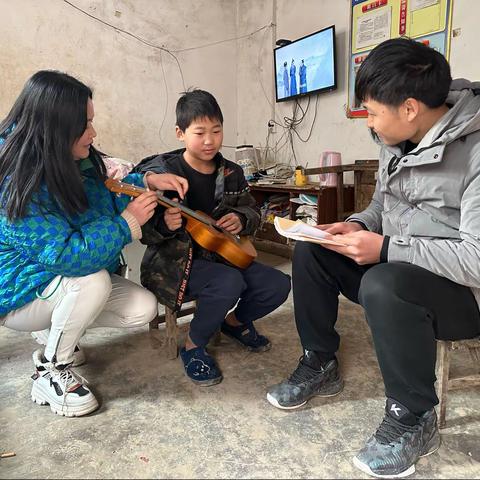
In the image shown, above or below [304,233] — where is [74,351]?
below

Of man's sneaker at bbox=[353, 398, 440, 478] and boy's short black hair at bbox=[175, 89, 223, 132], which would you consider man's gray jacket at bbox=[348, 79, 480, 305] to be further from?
boy's short black hair at bbox=[175, 89, 223, 132]

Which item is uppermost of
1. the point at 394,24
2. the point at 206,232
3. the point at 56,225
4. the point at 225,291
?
the point at 394,24

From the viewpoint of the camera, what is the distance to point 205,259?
5.24 feet

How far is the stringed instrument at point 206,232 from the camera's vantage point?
4.67 ft

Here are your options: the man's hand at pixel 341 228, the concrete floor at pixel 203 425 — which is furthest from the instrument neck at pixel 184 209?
the concrete floor at pixel 203 425

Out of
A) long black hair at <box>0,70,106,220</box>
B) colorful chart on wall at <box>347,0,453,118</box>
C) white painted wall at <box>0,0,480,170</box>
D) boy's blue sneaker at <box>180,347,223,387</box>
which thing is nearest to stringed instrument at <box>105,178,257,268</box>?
long black hair at <box>0,70,106,220</box>

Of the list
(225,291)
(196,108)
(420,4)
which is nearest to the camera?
(225,291)

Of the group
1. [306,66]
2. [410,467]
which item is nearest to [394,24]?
[306,66]

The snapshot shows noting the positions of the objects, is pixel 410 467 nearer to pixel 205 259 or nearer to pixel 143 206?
pixel 205 259

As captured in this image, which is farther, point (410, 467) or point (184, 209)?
point (184, 209)

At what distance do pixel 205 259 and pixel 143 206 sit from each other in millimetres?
360

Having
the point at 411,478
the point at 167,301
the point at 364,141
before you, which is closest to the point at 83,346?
the point at 167,301

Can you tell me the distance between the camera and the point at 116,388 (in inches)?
55.5

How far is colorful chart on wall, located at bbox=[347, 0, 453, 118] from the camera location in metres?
2.46
